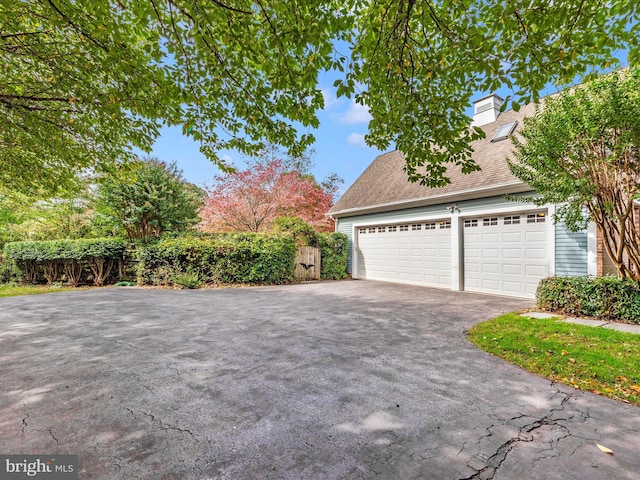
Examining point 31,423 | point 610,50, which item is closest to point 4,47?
point 31,423

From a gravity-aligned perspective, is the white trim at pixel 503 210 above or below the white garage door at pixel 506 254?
above

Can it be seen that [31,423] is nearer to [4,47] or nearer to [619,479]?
[619,479]

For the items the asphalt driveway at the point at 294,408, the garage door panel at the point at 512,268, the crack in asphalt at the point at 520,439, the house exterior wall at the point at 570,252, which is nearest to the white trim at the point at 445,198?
the house exterior wall at the point at 570,252

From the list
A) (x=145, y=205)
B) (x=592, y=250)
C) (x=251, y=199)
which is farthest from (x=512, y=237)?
(x=145, y=205)

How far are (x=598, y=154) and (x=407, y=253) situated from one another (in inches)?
234

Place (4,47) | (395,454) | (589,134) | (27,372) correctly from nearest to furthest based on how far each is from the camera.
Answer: (395,454), (27,372), (4,47), (589,134)

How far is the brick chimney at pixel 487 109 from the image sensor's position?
422 inches

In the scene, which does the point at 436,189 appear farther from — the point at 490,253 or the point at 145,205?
the point at 145,205

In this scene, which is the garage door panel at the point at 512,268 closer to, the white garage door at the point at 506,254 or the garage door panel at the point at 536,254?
the white garage door at the point at 506,254

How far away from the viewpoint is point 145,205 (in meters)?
10.7

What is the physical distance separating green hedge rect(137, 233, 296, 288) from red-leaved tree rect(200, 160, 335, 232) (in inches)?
155

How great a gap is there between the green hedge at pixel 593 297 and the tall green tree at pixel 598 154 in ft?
1.16

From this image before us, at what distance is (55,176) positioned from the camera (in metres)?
6.24

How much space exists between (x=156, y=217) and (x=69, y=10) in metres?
9.10
